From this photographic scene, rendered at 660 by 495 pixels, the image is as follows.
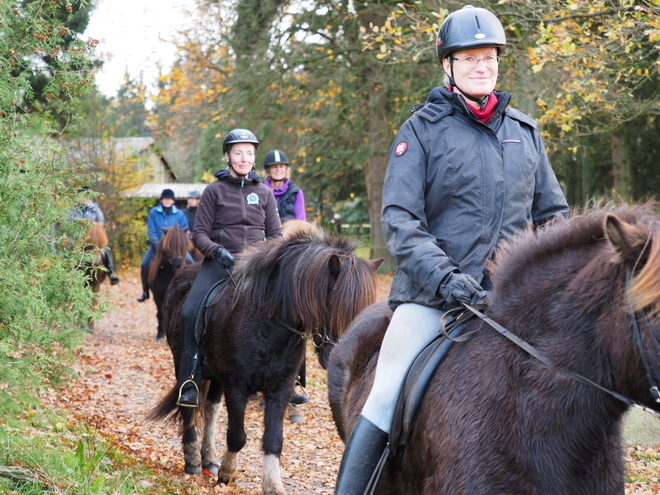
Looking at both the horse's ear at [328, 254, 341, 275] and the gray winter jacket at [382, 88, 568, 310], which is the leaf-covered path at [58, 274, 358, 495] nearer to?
the horse's ear at [328, 254, 341, 275]

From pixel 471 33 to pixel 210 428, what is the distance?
4.73 meters

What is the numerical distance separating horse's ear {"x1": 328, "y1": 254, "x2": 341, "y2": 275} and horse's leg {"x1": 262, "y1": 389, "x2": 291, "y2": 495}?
111 cm

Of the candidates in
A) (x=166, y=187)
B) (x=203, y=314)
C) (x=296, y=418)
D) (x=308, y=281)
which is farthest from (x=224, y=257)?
(x=166, y=187)

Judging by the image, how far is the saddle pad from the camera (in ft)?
9.77

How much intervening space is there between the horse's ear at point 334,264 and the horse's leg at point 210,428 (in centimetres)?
201

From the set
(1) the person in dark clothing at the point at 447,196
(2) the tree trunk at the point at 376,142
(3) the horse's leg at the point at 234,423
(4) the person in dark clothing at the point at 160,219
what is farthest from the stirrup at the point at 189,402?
(2) the tree trunk at the point at 376,142

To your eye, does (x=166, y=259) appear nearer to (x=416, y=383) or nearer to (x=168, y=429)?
(x=168, y=429)

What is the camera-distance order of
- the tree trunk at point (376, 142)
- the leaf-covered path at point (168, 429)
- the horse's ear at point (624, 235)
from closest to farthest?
the horse's ear at point (624, 235), the leaf-covered path at point (168, 429), the tree trunk at point (376, 142)

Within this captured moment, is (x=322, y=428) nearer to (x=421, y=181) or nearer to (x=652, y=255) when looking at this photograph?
(x=421, y=181)

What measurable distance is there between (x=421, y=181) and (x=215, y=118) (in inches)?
709

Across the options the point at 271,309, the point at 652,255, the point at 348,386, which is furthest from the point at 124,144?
the point at 652,255

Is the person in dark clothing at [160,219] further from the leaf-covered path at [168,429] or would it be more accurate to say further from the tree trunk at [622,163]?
the tree trunk at [622,163]

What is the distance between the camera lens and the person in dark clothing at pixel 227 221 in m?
6.46

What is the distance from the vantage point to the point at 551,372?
2.60m
